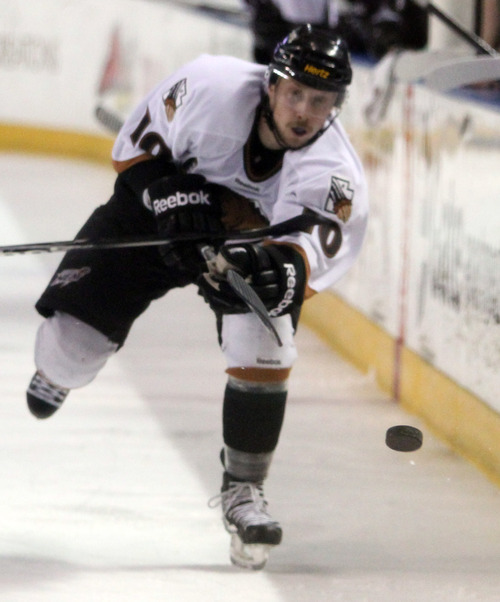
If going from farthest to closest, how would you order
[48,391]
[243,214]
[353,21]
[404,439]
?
[353,21]
[48,391]
[243,214]
[404,439]

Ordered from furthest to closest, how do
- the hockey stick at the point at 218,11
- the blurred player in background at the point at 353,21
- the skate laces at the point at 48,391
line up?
the hockey stick at the point at 218,11, the blurred player in background at the point at 353,21, the skate laces at the point at 48,391

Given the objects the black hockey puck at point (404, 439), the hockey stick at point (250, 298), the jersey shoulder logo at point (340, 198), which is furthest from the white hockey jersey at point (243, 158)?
the black hockey puck at point (404, 439)

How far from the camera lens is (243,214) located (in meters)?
2.30

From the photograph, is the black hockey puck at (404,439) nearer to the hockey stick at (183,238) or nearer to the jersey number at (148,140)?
the hockey stick at (183,238)

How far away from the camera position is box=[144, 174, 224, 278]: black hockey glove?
6.86ft

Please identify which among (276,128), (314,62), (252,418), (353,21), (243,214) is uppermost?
(314,62)

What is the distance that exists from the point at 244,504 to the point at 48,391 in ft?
1.92

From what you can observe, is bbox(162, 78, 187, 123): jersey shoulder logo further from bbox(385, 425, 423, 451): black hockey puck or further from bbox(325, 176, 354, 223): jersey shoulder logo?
bbox(385, 425, 423, 451): black hockey puck

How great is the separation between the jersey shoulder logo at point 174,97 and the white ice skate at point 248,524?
0.69 metres

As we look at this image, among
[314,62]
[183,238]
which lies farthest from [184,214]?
[314,62]

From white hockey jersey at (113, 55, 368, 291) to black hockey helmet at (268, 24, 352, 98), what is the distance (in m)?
0.10

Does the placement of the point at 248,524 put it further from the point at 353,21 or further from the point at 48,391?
the point at 353,21

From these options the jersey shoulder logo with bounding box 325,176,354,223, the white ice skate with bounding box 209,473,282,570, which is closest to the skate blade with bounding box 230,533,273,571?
the white ice skate with bounding box 209,473,282,570

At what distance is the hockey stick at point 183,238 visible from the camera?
6.86ft
